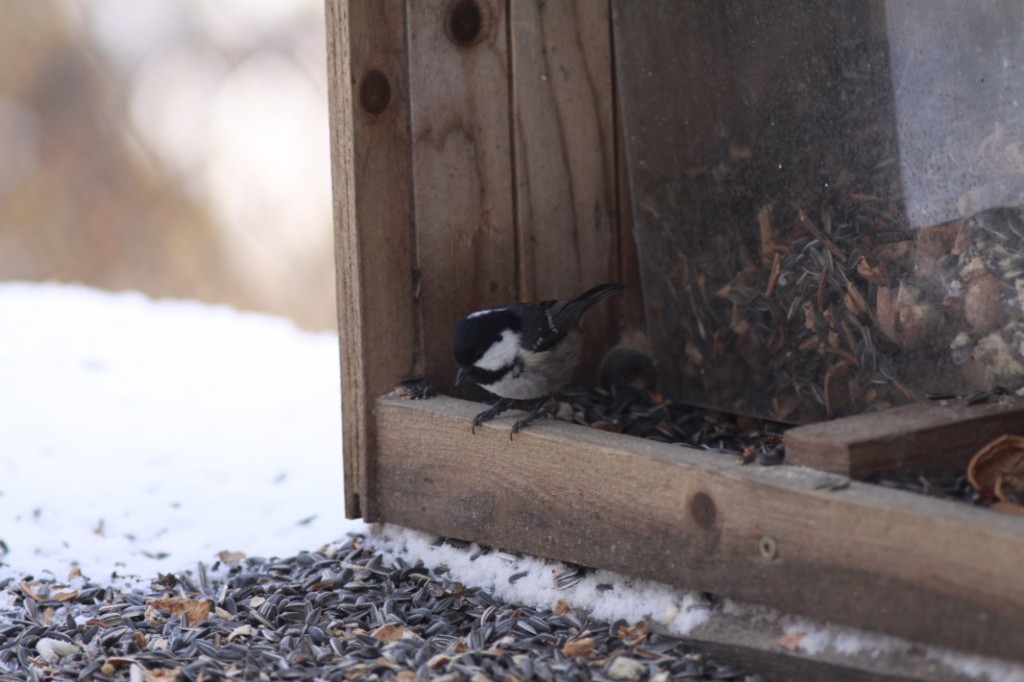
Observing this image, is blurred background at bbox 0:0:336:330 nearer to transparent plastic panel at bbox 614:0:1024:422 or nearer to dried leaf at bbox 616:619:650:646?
transparent plastic panel at bbox 614:0:1024:422

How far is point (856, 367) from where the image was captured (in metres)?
2.83

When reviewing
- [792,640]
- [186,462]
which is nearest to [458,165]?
[186,462]

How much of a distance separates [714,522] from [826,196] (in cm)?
83

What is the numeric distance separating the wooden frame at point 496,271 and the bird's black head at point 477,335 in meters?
0.11

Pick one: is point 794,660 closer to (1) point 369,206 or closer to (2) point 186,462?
(1) point 369,206

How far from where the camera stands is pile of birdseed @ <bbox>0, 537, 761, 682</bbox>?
2385 mm

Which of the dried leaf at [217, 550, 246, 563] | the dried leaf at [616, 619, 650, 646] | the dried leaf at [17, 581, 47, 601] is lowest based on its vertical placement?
the dried leaf at [616, 619, 650, 646]

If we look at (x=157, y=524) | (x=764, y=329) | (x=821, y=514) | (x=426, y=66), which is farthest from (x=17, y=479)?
(x=821, y=514)

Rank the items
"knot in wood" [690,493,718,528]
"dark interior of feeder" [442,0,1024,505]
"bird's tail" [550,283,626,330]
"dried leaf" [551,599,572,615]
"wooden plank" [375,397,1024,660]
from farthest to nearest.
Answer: "bird's tail" [550,283,626,330] → "dried leaf" [551,599,572,615] → "dark interior of feeder" [442,0,1024,505] → "knot in wood" [690,493,718,528] → "wooden plank" [375,397,1024,660]

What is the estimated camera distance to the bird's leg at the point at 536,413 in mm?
2762

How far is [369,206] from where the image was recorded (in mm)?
3031

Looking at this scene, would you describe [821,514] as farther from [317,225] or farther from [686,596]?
[317,225]

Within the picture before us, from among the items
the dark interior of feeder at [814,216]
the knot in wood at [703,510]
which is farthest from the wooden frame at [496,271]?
the dark interior of feeder at [814,216]

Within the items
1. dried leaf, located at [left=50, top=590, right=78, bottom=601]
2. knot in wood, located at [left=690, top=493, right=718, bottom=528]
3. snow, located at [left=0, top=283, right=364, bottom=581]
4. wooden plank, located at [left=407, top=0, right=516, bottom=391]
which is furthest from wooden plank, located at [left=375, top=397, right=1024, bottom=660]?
dried leaf, located at [left=50, top=590, right=78, bottom=601]
